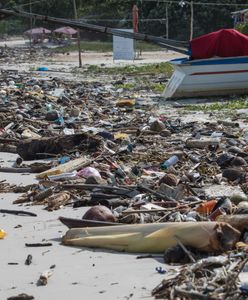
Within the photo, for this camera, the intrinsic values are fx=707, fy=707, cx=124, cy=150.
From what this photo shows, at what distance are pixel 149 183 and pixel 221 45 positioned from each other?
12906 millimetres

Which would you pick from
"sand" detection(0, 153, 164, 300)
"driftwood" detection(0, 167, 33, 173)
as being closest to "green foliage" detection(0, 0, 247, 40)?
"driftwood" detection(0, 167, 33, 173)

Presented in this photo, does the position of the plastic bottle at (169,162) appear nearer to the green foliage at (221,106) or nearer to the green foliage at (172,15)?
the green foliage at (221,106)

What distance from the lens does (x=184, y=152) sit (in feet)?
38.2

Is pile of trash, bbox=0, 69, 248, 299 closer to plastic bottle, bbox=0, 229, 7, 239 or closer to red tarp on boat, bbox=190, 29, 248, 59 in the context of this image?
plastic bottle, bbox=0, 229, 7, 239

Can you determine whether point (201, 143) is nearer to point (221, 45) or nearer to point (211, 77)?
point (211, 77)

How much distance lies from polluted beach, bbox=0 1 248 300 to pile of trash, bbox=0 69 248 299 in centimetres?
2

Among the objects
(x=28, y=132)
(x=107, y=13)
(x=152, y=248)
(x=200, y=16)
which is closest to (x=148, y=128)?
(x=28, y=132)

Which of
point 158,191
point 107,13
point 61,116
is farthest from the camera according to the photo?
point 107,13

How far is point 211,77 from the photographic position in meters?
21.6

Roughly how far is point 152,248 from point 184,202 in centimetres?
180

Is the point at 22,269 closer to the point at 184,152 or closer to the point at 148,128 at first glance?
the point at 184,152

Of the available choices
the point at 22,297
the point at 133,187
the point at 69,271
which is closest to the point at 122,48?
the point at 133,187

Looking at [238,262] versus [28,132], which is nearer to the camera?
[238,262]

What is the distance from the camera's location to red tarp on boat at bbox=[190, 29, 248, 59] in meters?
21.3
